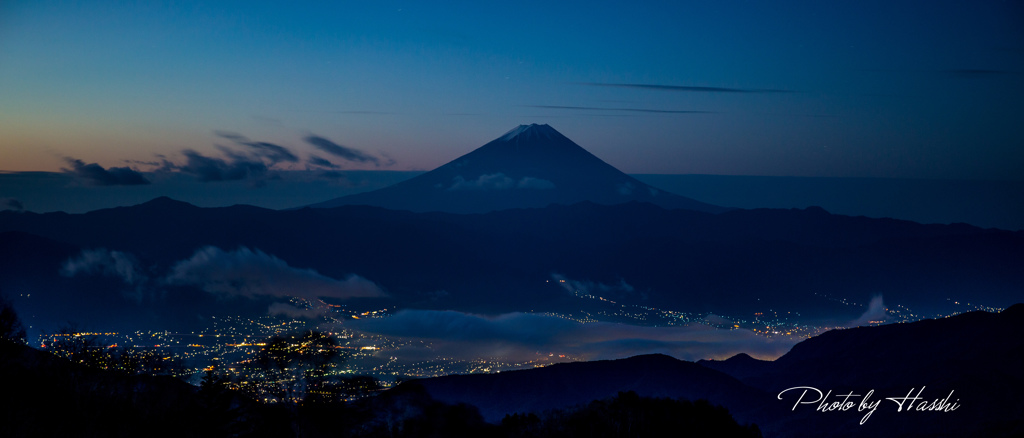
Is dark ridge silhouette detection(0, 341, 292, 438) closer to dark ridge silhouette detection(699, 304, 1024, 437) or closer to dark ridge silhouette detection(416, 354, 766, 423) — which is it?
dark ridge silhouette detection(416, 354, 766, 423)

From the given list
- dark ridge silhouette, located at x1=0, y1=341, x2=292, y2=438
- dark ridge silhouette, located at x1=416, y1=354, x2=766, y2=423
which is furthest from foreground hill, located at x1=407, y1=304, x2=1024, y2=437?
dark ridge silhouette, located at x1=0, y1=341, x2=292, y2=438

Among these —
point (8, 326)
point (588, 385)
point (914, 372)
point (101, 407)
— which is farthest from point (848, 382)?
point (8, 326)

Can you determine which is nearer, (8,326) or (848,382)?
(8,326)

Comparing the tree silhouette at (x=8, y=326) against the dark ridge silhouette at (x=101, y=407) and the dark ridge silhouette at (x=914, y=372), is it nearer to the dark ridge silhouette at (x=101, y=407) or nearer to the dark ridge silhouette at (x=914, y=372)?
the dark ridge silhouette at (x=101, y=407)

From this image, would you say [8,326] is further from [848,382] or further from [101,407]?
[848,382]

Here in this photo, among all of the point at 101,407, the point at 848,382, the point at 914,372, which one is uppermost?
the point at 101,407

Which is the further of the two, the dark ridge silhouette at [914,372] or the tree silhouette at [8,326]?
the dark ridge silhouette at [914,372]

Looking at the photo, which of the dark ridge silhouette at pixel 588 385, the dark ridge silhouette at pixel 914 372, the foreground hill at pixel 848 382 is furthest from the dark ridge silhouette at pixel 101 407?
the dark ridge silhouette at pixel 914 372

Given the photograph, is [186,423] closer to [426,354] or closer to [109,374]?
[109,374]

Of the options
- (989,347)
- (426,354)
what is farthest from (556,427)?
(426,354)

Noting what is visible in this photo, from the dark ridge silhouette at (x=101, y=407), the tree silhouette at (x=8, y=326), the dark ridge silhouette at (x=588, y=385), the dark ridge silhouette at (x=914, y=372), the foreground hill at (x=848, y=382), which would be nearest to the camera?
the dark ridge silhouette at (x=101, y=407)

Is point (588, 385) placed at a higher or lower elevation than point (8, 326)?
lower
